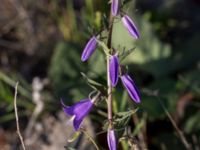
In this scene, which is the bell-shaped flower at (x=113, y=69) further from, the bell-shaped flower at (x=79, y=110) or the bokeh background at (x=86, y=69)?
the bokeh background at (x=86, y=69)

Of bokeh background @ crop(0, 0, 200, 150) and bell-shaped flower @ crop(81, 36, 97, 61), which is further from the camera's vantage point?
bokeh background @ crop(0, 0, 200, 150)

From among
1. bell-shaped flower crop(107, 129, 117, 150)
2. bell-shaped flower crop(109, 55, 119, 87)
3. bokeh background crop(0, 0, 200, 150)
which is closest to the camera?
bell-shaped flower crop(109, 55, 119, 87)

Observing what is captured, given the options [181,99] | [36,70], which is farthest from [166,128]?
[36,70]

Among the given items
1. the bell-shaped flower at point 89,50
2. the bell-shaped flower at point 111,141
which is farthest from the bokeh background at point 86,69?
the bell-shaped flower at point 89,50

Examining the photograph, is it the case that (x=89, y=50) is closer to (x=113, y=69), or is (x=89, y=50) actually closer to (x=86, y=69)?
(x=113, y=69)

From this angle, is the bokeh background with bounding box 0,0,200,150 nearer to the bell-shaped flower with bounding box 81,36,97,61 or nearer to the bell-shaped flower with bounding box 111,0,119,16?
the bell-shaped flower with bounding box 81,36,97,61

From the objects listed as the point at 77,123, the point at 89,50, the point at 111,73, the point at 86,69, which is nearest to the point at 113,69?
the point at 111,73

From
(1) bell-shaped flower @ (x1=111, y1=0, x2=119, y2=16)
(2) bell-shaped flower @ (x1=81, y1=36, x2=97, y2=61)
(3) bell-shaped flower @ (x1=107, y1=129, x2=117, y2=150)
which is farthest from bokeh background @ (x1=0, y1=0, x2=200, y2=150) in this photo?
(1) bell-shaped flower @ (x1=111, y1=0, x2=119, y2=16)
